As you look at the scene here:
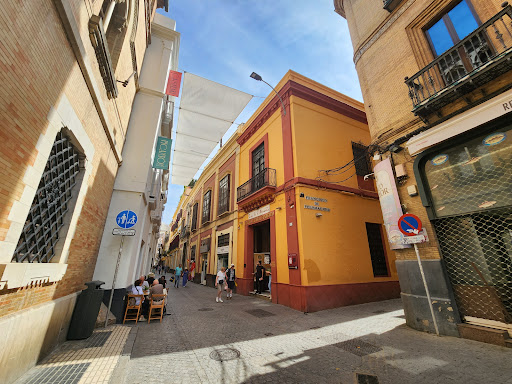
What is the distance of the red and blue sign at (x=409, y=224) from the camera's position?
5195 millimetres

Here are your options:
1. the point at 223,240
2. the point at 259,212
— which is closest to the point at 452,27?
the point at 259,212

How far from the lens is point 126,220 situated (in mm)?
6406

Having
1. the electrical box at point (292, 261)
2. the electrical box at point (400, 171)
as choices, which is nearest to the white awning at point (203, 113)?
the electrical box at point (400, 171)

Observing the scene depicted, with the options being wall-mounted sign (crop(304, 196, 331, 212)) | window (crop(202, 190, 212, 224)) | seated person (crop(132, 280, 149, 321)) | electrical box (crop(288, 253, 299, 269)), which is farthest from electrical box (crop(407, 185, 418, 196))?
window (crop(202, 190, 212, 224))

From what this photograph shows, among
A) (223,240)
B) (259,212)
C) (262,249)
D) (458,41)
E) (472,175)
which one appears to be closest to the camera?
(472,175)

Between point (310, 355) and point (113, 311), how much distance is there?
553 cm

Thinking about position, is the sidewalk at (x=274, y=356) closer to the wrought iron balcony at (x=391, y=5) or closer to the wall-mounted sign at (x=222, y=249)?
the wall-mounted sign at (x=222, y=249)

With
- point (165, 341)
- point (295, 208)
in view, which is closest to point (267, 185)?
point (295, 208)

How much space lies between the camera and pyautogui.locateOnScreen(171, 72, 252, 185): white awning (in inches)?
376

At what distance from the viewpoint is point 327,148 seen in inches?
409

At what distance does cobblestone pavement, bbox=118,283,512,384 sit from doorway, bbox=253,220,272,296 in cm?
484

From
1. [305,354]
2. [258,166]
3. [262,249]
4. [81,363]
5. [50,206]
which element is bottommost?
[305,354]

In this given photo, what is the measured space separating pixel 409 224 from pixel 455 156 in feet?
6.21

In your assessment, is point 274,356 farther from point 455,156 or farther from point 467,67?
point 467,67
